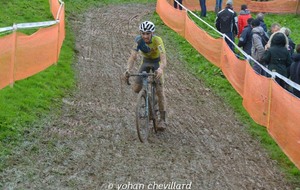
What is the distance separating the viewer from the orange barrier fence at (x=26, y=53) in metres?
12.4

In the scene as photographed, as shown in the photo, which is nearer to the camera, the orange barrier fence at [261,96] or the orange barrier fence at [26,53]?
the orange barrier fence at [261,96]

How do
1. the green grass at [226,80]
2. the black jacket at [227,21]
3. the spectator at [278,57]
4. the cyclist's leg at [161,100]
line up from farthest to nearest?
the black jacket at [227,21] < the spectator at [278,57] < the cyclist's leg at [161,100] < the green grass at [226,80]

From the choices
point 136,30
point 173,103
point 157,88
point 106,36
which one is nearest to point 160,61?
point 157,88

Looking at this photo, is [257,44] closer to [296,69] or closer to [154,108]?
[296,69]

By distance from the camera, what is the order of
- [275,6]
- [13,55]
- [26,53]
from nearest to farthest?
[13,55] < [26,53] < [275,6]

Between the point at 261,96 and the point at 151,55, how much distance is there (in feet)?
8.67

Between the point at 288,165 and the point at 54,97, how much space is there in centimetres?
576

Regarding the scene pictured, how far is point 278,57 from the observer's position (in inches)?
493

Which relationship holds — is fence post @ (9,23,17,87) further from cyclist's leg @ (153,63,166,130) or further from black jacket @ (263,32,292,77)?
black jacket @ (263,32,292,77)

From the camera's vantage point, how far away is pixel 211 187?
9.16 meters

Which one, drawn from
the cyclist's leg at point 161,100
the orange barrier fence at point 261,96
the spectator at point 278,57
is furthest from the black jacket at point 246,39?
the cyclist's leg at point 161,100

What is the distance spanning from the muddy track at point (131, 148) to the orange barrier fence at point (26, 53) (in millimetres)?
1144

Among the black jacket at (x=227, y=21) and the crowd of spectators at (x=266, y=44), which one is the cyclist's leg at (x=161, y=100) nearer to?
the crowd of spectators at (x=266, y=44)

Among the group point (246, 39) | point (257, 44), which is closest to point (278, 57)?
point (257, 44)
